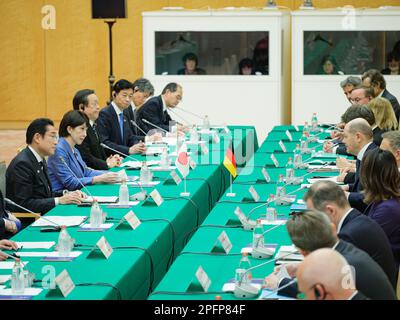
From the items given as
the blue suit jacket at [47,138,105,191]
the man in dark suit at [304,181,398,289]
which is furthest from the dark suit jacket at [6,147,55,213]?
the man in dark suit at [304,181,398,289]

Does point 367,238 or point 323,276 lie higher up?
point 323,276

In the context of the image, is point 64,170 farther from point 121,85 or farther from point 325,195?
point 325,195

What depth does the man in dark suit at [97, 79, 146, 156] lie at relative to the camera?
862cm

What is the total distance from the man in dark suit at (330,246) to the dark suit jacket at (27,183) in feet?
9.55

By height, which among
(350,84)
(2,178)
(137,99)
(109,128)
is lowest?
(2,178)

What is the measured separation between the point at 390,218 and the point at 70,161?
2966mm

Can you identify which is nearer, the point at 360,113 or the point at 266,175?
the point at 266,175

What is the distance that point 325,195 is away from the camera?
414cm

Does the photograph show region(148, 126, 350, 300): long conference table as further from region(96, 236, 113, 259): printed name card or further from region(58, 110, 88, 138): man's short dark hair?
region(58, 110, 88, 138): man's short dark hair

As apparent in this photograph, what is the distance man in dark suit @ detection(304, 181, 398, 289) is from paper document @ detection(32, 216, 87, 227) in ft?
6.05

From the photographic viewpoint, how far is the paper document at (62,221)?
5484 millimetres

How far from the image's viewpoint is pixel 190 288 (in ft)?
13.5

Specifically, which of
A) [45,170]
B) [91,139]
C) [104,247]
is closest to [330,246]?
[104,247]
